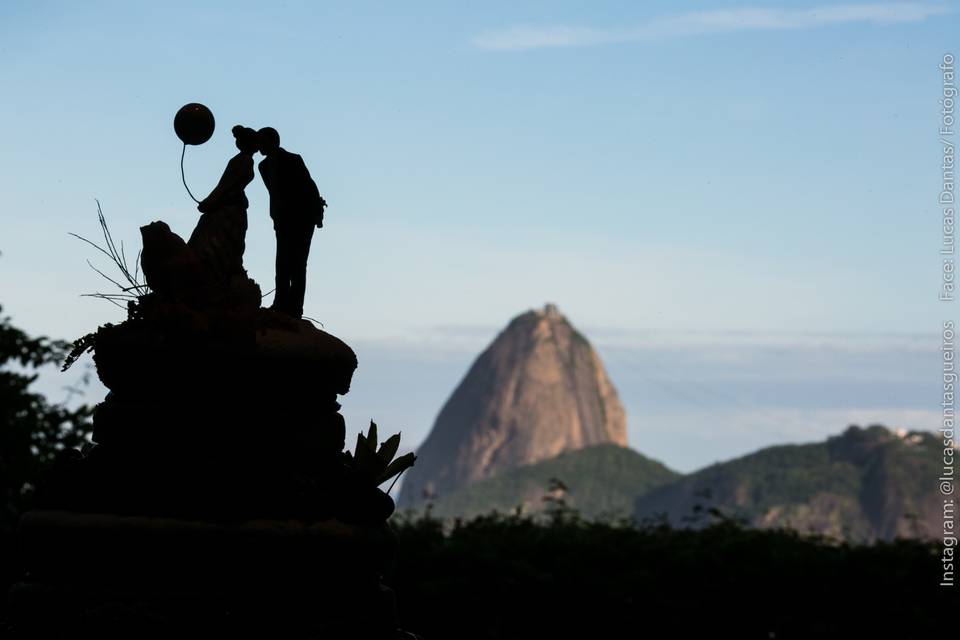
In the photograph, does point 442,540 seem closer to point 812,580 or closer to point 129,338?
point 812,580

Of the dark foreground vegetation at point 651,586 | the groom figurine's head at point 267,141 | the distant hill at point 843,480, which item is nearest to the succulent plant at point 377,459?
the groom figurine's head at point 267,141

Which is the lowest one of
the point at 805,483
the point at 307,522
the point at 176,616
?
the point at 176,616

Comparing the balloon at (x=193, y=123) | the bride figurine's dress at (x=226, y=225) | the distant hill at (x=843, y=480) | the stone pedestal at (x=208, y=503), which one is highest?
the distant hill at (x=843, y=480)

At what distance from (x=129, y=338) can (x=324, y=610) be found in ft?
6.46

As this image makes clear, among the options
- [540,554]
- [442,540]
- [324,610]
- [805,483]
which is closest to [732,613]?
[540,554]

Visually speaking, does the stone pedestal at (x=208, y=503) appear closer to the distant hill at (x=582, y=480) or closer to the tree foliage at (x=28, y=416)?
the tree foliage at (x=28, y=416)

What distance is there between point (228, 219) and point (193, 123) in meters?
0.63

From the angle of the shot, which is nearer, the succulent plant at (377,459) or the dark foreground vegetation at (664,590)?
the succulent plant at (377,459)

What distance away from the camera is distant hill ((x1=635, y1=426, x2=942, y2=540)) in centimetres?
12979

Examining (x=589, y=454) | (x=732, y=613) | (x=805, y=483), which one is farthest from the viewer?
(x=589, y=454)

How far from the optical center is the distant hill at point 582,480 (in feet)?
481

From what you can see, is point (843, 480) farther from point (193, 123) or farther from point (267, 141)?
point (193, 123)

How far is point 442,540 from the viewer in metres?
17.4

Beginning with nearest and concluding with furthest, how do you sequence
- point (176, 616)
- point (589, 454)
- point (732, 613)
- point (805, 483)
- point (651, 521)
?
point (176, 616), point (732, 613), point (651, 521), point (805, 483), point (589, 454)
